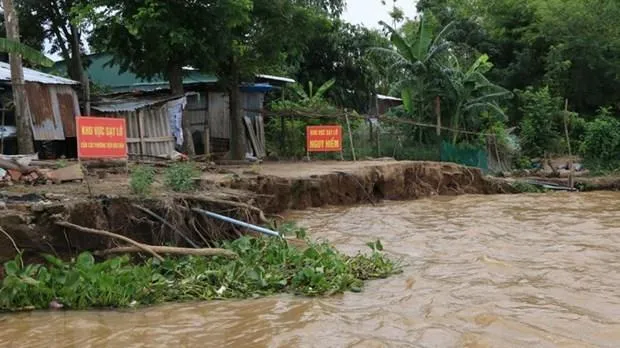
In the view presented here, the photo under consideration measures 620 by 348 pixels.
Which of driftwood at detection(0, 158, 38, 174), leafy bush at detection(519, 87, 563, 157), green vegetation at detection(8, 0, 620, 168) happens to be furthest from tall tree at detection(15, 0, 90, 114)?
leafy bush at detection(519, 87, 563, 157)

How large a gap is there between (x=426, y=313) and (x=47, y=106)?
10620mm

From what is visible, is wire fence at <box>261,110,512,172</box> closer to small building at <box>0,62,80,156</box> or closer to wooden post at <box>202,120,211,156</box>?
wooden post at <box>202,120,211,156</box>

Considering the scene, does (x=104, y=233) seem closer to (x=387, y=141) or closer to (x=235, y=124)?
(x=235, y=124)

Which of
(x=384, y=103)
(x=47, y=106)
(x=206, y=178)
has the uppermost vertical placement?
(x=384, y=103)

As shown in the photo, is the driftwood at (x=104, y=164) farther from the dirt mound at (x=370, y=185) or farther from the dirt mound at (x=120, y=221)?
the dirt mound at (x=120, y=221)

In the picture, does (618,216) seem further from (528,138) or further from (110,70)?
(110,70)

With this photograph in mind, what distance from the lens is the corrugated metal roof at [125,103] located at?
1570 cm

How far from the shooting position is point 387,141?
22125mm

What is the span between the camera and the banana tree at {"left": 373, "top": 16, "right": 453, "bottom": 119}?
22438 mm

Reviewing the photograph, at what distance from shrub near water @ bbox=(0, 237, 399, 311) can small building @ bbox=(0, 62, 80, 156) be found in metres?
7.29

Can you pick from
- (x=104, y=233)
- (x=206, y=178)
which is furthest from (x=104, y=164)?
(x=104, y=233)

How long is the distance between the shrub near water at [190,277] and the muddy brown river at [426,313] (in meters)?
0.22

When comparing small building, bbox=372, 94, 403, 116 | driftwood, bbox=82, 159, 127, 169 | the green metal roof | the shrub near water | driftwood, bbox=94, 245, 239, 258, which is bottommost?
the shrub near water

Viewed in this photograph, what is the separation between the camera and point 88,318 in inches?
249
